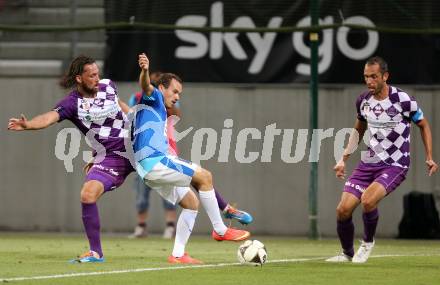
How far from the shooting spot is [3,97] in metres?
16.9

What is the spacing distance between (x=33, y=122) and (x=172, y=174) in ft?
4.37

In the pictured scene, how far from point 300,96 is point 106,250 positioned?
15.7 feet

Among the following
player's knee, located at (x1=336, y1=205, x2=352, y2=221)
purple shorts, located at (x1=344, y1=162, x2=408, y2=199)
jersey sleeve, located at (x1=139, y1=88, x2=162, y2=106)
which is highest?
jersey sleeve, located at (x1=139, y1=88, x2=162, y2=106)

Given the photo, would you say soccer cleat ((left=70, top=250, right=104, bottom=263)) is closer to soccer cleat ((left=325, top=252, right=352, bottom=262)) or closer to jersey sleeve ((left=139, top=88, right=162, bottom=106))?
jersey sleeve ((left=139, top=88, right=162, bottom=106))

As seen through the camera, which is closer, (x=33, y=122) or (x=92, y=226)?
(x=33, y=122)

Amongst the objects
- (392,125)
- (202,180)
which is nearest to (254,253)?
(202,180)

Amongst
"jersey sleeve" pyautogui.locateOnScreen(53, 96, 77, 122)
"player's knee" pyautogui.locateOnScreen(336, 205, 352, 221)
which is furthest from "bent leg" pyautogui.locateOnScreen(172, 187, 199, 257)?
"player's knee" pyautogui.locateOnScreen(336, 205, 352, 221)

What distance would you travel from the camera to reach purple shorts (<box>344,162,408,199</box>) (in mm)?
11023

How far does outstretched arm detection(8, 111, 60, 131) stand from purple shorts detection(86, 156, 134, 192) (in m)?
0.63

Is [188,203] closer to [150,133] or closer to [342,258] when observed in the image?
[150,133]

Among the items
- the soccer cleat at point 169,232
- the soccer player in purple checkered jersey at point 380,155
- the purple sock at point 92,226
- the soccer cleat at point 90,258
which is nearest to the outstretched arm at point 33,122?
the purple sock at point 92,226

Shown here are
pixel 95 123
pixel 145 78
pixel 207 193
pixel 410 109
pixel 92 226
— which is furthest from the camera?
pixel 410 109

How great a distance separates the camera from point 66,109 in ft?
35.5

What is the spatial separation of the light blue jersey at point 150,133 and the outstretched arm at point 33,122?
31.7 inches
